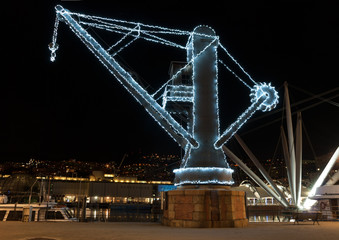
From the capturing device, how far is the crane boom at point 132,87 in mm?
16469

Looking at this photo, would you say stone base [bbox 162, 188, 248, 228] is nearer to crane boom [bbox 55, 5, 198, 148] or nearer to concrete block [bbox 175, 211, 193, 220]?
concrete block [bbox 175, 211, 193, 220]

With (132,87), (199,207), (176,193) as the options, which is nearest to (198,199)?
(199,207)

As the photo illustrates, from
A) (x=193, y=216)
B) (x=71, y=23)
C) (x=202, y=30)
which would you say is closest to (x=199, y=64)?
(x=202, y=30)

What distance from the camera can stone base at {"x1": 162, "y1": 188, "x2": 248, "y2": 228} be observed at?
15062mm

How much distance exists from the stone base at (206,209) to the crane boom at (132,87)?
305cm

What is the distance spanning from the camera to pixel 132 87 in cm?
1673

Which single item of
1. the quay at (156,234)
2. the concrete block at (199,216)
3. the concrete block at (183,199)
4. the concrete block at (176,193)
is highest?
the concrete block at (176,193)

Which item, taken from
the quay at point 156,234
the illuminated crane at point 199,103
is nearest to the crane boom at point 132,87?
the illuminated crane at point 199,103

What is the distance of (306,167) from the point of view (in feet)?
557

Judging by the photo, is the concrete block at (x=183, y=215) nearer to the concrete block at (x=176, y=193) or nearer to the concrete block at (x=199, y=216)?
the concrete block at (x=199, y=216)

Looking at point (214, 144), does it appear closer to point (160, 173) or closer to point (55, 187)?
point (55, 187)

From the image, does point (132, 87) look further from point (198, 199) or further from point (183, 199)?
point (198, 199)

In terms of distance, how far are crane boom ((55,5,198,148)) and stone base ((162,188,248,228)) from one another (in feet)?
10.0

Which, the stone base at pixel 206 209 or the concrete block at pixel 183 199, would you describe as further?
the concrete block at pixel 183 199
